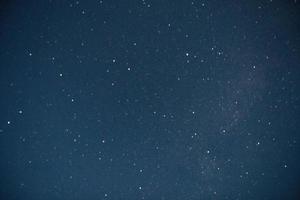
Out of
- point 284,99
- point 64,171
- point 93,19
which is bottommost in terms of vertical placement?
point 64,171

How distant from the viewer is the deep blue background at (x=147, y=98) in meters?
0.85

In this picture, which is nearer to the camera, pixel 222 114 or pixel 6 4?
pixel 6 4

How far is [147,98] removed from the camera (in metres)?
0.92

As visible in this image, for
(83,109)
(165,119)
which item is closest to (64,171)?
(83,109)

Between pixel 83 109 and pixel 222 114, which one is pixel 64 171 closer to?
pixel 83 109

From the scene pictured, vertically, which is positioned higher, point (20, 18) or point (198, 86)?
point (20, 18)

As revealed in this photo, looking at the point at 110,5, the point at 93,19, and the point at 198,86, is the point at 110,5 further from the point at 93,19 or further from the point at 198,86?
the point at 198,86

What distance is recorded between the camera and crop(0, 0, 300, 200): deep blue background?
852mm

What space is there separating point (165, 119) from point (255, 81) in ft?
0.97

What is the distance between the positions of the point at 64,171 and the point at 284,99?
0.70 m

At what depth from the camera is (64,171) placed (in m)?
0.91

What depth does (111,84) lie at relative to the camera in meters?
0.89

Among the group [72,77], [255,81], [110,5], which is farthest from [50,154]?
[255,81]

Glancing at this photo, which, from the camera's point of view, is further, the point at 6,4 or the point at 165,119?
the point at 165,119
